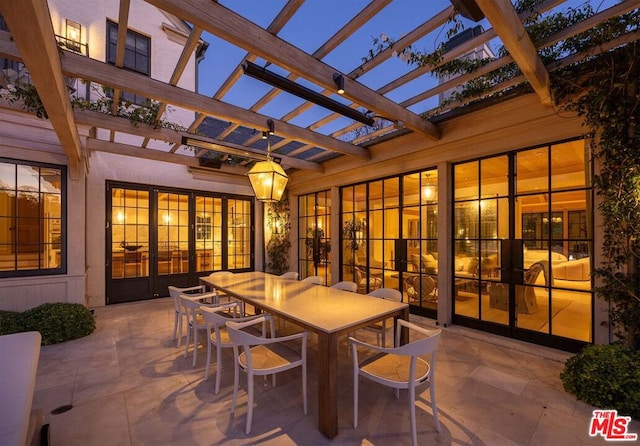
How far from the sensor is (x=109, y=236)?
223 inches

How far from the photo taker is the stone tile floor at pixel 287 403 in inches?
78.9

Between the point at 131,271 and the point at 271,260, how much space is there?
3226 mm

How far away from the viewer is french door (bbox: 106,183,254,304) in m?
5.77

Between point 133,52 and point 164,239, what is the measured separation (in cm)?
420

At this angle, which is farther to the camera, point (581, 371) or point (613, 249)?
point (613, 249)

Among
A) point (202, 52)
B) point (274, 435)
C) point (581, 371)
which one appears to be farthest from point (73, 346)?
point (202, 52)

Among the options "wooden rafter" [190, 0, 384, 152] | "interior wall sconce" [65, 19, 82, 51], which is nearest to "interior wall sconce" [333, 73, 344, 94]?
"wooden rafter" [190, 0, 384, 152]

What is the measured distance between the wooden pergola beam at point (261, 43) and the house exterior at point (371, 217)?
6.36ft

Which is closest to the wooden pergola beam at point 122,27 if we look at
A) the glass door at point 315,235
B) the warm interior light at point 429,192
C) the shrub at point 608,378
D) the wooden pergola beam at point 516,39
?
the wooden pergola beam at point 516,39

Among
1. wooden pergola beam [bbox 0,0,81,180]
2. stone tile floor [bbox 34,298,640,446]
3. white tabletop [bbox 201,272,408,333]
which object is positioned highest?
wooden pergola beam [bbox 0,0,81,180]

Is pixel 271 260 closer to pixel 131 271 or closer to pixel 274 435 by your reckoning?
pixel 131 271

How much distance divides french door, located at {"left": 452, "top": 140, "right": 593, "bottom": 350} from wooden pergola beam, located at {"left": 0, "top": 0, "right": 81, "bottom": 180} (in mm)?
4649

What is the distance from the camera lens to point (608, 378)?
229 cm

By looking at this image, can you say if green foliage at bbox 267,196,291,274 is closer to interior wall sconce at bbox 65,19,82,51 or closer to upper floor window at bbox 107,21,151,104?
upper floor window at bbox 107,21,151,104
